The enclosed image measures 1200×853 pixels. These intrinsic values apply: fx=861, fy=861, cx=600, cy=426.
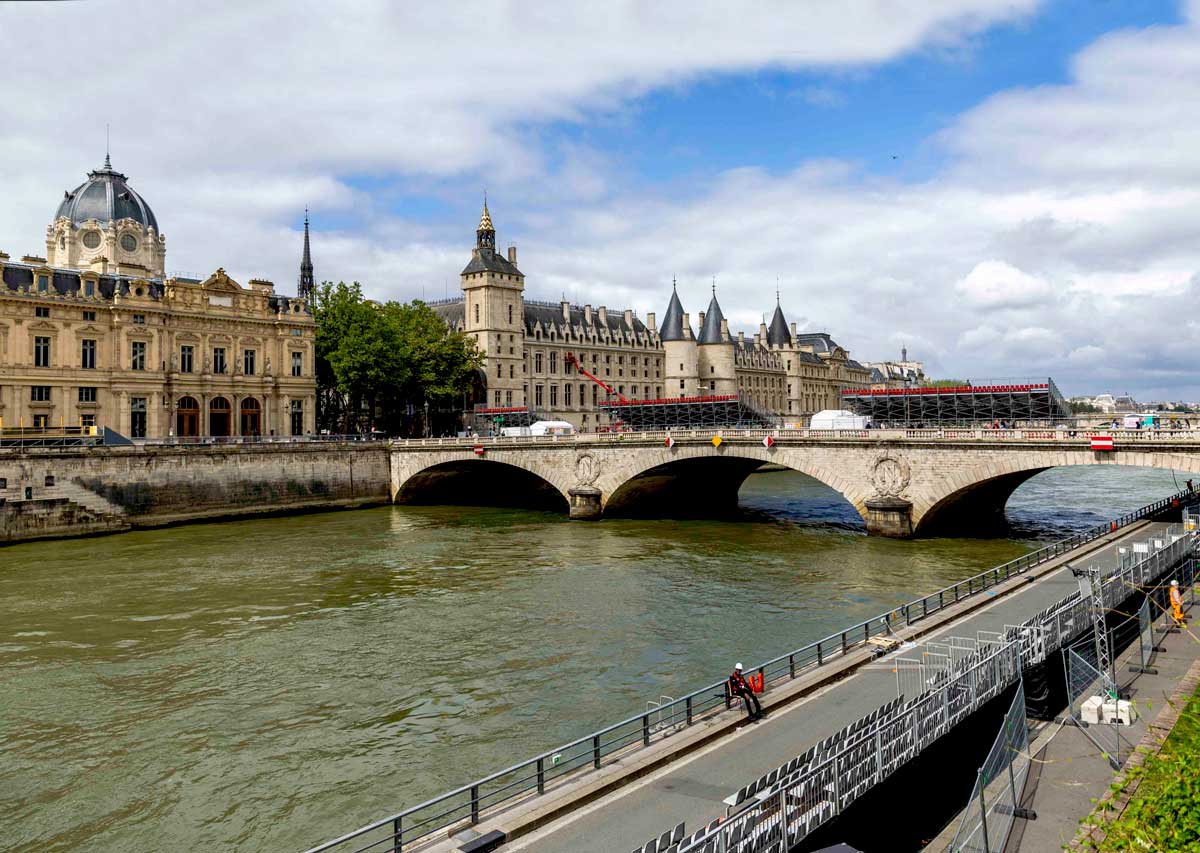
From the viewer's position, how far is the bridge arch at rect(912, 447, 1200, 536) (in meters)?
34.9

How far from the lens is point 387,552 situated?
43.5 metres

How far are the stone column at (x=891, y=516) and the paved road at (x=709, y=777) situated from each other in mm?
24430

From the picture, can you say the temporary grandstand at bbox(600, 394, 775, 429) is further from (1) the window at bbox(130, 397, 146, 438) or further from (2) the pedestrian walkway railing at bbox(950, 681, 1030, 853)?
(2) the pedestrian walkway railing at bbox(950, 681, 1030, 853)

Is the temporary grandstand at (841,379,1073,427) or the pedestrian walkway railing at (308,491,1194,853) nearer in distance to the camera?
the pedestrian walkway railing at (308,491,1194,853)

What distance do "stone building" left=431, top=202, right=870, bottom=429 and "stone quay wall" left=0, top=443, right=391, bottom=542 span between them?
45201 millimetres

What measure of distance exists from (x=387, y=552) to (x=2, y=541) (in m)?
21.8

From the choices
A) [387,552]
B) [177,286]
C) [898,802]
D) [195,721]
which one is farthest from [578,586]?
[177,286]

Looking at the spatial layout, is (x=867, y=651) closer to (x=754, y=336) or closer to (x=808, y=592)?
(x=808, y=592)

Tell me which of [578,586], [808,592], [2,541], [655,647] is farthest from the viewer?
[2,541]

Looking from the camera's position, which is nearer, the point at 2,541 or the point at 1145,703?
the point at 1145,703

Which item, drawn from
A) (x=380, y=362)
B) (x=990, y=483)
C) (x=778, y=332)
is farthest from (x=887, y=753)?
(x=778, y=332)

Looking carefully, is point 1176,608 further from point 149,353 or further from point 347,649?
point 149,353

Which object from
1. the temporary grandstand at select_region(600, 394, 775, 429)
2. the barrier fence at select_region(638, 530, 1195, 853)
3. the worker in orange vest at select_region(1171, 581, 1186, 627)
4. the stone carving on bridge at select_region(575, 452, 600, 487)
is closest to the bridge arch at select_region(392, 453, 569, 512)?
the stone carving on bridge at select_region(575, 452, 600, 487)

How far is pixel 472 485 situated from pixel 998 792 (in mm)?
60862
